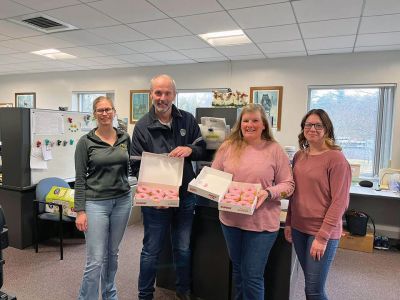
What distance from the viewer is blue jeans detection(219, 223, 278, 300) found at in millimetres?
1586

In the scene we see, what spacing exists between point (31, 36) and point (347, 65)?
4.23 metres

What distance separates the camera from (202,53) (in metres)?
4.54

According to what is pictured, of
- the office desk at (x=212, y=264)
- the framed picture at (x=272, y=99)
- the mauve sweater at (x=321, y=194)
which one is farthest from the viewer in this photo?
the framed picture at (x=272, y=99)

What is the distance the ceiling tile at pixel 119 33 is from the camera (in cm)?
352

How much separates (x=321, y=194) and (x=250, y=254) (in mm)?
472

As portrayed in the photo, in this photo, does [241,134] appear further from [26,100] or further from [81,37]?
[26,100]

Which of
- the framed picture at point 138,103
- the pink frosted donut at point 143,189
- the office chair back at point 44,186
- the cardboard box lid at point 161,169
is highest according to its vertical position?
the framed picture at point 138,103

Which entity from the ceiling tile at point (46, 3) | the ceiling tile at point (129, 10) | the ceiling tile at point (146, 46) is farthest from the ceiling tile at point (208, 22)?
the ceiling tile at point (46, 3)

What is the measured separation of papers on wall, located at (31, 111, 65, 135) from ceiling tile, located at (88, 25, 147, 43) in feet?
3.56

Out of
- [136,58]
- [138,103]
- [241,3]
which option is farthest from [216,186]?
[138,103]

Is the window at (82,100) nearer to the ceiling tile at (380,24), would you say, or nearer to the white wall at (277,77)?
the white wall at (277,77)

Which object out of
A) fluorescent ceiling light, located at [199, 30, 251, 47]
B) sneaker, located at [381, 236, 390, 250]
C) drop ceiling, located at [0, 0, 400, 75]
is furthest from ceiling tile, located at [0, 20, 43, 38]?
sneaker, located at [381, 236, 390, 250]

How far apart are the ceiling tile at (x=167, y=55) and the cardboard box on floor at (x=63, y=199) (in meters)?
2.47

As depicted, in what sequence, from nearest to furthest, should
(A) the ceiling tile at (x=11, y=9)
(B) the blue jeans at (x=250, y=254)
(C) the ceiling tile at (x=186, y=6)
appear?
(B) the blue jeans at (x=250, y=254)
(C) the ceiling tile at (x=186, y=6)
(A) the ceiling tile at (x=11, y=9)
